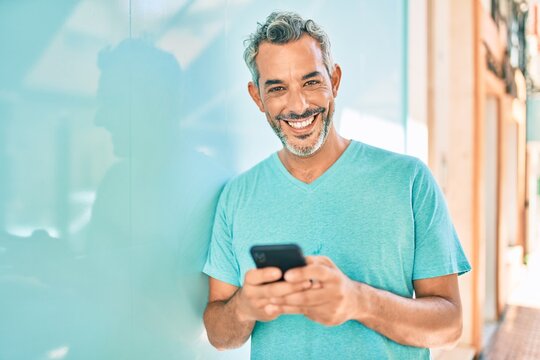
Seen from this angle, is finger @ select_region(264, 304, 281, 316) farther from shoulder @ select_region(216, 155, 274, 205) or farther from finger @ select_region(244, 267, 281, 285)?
shoulder @ select_region(216, 155, 274, 205)

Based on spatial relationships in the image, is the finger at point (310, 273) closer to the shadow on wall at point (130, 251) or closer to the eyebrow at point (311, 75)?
the shadow on wall at point (130, 251)

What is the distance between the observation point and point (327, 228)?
138 centimetres

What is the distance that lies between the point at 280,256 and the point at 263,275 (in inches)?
2.5

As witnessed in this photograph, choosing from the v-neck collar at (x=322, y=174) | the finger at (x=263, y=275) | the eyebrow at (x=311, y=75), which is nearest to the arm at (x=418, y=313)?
the finger at (x=263, y=275)

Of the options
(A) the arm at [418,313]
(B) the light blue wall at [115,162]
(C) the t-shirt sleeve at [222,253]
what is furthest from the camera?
(C) the t-shirt sleeve at [222,253]

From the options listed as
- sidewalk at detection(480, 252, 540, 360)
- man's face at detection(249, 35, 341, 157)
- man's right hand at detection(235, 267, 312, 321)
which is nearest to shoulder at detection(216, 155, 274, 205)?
man's face at detection(249, 35, 341, 157)

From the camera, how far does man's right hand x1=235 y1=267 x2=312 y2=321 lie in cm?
105

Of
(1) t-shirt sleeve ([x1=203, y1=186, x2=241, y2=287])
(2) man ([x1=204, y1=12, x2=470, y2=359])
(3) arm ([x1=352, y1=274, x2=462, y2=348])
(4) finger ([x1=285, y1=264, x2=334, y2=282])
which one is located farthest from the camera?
(1) t-shirt sleeve ([x1=203, y1=186, x2=241, y2=287])

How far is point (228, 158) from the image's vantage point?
1.56m

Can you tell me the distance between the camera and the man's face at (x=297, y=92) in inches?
53.4

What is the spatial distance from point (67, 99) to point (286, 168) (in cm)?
66

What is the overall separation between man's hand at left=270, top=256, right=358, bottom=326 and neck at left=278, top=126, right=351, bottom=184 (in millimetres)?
419

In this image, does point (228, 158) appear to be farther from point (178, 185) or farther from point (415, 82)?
point (415, 82)

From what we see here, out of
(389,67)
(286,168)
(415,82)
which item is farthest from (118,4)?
(415,82)
